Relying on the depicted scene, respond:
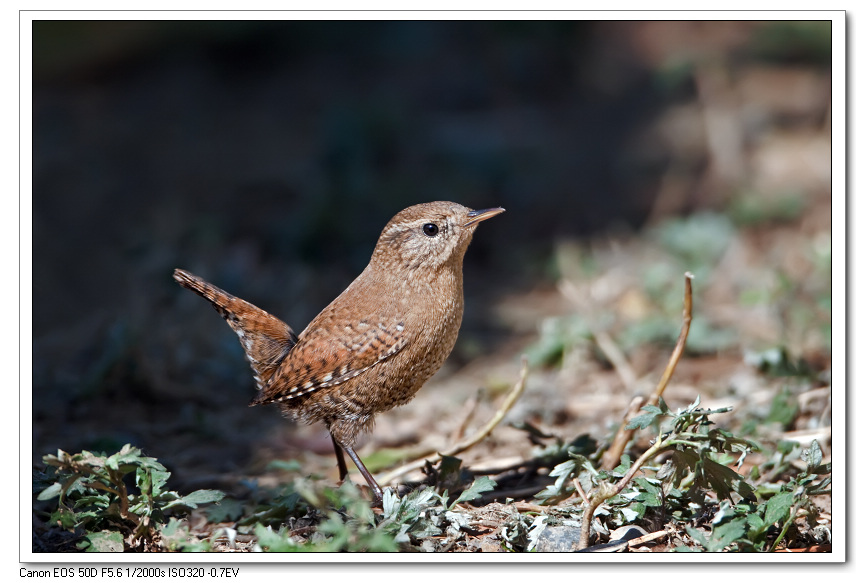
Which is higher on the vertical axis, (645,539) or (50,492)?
(50,492)

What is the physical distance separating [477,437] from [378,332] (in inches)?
27.6

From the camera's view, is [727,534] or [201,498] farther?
[201,498]

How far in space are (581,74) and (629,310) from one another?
4495 mm

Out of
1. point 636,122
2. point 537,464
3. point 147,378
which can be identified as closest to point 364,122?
point 636,122

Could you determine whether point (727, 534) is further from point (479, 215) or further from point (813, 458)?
point (479, 215)

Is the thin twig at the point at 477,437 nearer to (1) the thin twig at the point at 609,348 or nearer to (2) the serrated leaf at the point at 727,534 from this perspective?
(2) the serrated leaf at the point at 727,534

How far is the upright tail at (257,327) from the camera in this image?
376 cm

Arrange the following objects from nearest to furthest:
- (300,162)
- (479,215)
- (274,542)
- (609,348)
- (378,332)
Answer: (274,542)
(378,332)
(479,215)
(609,348)
(300,162)

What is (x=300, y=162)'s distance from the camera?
27.3 ft

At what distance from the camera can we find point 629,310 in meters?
5.82

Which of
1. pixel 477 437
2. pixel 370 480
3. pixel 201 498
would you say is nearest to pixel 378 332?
pixel 370 480

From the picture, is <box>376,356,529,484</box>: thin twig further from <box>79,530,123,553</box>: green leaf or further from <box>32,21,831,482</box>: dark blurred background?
<box>79,530,123,553</box>: green leaf

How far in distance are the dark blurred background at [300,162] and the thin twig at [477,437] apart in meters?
0.83
